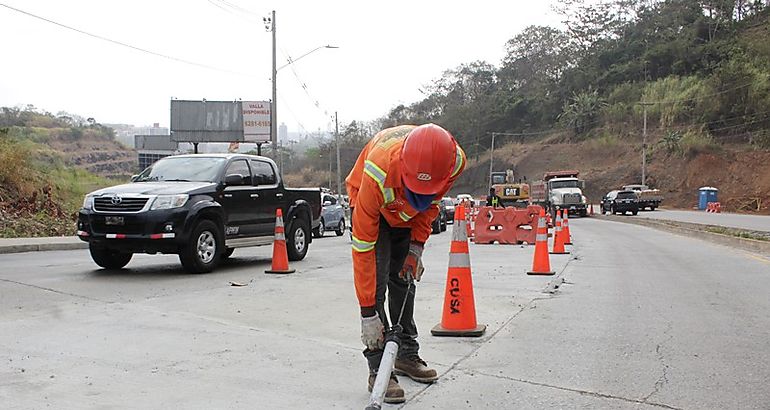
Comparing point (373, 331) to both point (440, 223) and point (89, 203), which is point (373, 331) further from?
point (440, 223)

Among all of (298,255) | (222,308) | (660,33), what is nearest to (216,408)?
(222,308)

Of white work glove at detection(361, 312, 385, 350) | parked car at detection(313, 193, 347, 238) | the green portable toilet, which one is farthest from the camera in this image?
the green portable toilet

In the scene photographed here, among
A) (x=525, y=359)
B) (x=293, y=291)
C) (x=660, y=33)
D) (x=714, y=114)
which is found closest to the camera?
(x=525, y=359)

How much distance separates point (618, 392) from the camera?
4945mm

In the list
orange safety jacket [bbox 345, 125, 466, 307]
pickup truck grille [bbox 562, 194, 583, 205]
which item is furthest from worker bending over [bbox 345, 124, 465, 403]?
pickup truck grille [bbox 562, 194, 583, 205]

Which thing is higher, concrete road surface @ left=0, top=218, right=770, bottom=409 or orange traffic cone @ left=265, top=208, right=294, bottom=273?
orange traffic cone @ left=265, top=208, right=294, bottom=273

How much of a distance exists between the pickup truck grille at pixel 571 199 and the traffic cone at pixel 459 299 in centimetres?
3957

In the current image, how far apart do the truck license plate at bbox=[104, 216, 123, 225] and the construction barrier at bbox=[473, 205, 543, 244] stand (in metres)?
11.4

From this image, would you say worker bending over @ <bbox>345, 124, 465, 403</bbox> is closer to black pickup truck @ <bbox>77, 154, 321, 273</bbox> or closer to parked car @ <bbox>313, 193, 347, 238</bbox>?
black pickup truck @ <bbox>77, 154, 321, 273</bbox>

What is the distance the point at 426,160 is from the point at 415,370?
163 cm

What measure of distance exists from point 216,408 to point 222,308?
11.5ft

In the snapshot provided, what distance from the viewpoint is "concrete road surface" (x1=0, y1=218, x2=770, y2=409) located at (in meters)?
4.79

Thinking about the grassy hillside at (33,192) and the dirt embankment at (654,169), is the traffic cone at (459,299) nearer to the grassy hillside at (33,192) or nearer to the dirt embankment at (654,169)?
the grassy hillside at (33,192)

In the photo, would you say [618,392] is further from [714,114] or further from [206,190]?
[714,114]
